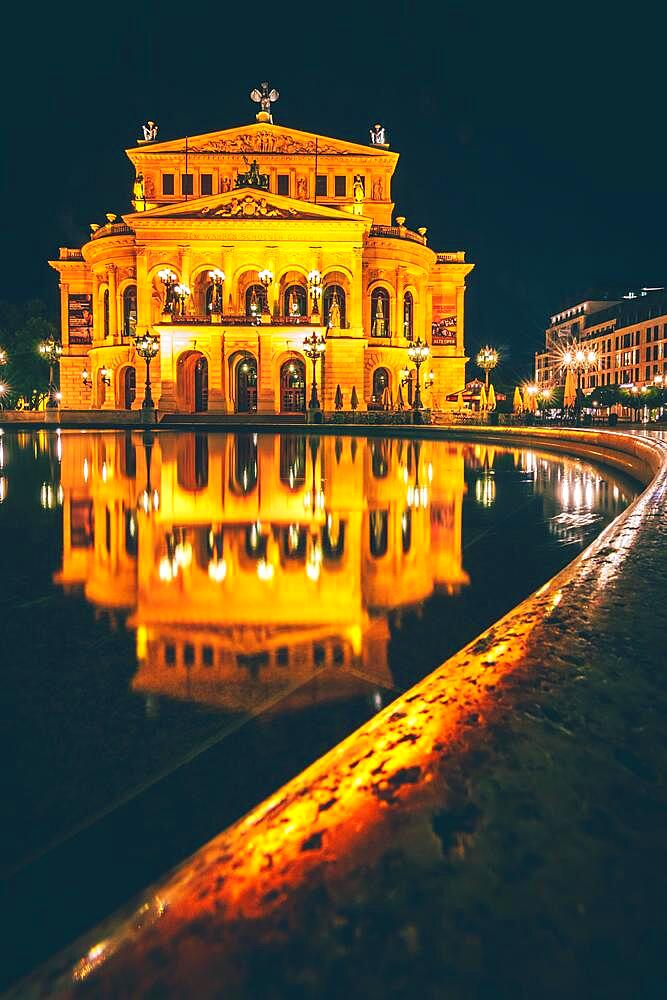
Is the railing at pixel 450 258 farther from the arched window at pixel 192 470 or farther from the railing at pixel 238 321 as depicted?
the arched window at pixel 192 470

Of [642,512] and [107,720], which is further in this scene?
[642,512]

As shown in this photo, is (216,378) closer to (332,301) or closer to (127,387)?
(127,387)

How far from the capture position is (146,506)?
712 centimetres

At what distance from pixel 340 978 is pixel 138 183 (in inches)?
2147

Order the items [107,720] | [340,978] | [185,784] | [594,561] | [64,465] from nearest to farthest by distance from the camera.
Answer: [340,978] → [185,784] → [594,561] → [107,720] → [64,465]

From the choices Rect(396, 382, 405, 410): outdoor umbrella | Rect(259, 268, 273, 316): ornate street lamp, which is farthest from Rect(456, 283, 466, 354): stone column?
Rect(259, 268, 273, 316): ornate street lamp

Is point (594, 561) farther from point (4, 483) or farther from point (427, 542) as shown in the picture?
point (4, 483)

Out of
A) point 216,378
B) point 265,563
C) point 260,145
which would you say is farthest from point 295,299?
point 265,563

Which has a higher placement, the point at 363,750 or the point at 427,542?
the point at 363,750

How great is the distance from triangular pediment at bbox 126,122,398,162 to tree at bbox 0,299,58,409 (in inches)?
822

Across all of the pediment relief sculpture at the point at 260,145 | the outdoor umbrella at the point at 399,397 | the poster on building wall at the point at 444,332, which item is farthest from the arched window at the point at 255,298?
the poster on building wall at the point at 444,332

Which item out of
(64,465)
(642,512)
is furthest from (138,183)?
(642,512)

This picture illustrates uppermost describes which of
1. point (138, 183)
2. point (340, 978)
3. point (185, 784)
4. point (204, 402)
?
point (138, 183)

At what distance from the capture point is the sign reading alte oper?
44.1 m
